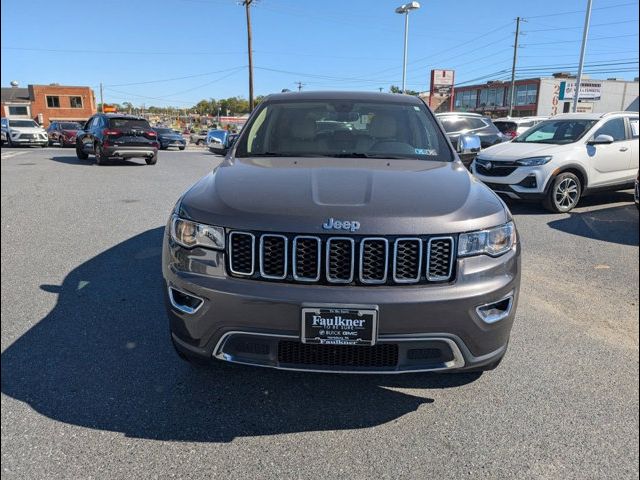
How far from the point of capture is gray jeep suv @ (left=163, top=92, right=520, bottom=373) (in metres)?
2.16

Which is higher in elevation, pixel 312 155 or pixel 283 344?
pixel 312 155

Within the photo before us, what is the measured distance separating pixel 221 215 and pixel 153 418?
1094 mm

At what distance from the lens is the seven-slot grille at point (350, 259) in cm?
221

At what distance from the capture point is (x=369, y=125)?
382 cm

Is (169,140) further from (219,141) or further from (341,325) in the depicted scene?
(341,325)

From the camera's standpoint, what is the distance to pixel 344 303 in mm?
2129

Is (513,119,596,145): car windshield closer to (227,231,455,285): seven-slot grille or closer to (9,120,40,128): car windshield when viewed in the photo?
(227,231,455,285): seven-slot grille

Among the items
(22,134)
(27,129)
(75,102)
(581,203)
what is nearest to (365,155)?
(581,203)

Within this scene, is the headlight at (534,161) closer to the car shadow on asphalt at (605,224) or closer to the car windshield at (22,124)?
the car shadow on asphalt at (605,224)

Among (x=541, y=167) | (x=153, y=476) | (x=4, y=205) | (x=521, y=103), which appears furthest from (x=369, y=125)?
(x=521, y=103)

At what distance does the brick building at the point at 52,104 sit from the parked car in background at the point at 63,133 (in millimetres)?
46379

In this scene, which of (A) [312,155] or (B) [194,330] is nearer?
(B) [194,330]

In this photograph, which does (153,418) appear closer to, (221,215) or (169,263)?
(169,263)

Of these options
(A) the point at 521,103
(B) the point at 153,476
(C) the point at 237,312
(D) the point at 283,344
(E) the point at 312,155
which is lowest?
(B) the point at 153,476
